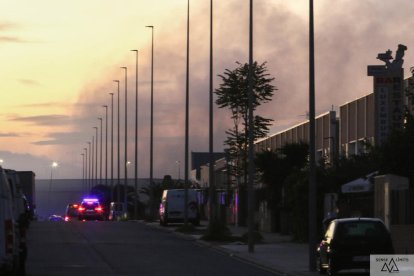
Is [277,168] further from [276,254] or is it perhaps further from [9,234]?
[9,234]

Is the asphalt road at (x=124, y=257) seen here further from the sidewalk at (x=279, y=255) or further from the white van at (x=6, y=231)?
the white van at (x=6, y=231)

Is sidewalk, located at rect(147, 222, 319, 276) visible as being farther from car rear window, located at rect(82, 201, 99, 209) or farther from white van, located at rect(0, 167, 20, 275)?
car rear window, located at rect(82, 201, 99, 209)

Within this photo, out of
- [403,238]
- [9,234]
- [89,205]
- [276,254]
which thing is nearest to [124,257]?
[276,254]

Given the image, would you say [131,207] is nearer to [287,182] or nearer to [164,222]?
[164,222]

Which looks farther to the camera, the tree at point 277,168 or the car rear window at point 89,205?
the car rear window at point 89,205

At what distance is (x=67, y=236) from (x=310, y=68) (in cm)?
2521

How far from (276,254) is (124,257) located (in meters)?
5.53

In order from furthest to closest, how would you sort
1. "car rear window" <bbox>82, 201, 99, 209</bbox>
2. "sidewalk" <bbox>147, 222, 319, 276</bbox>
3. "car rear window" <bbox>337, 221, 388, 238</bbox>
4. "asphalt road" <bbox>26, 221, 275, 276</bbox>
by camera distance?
"car rear window" <bbox>82, 201, 99, 209</bbox>
"sidewalk" <bbox>147, 222, 319, 276</bbox>
"asphalt road" <bbox>26, 221, 275, 276</bbox>
"car rear window" <bbox>337, 221, 388, 238</bbox>

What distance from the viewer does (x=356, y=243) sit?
27.2m

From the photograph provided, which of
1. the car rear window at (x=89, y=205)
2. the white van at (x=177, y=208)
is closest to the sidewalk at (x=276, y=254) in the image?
the white van at (x=177, y=208)

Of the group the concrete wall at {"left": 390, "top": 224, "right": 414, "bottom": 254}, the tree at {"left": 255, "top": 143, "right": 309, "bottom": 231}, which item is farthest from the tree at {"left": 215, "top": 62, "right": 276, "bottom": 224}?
the concrete wall at {"left": 390, "top": 224, "right": 414, "bottom": 254}

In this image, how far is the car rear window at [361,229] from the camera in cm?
2734

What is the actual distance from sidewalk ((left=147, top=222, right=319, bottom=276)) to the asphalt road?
46cm

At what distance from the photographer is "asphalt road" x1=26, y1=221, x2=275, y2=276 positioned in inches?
1206
